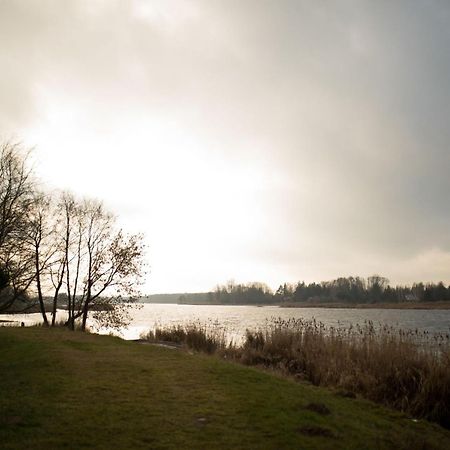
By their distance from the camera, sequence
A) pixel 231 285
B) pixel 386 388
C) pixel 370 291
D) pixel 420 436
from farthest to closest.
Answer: pixel 231 285 → pixel 370 291 → pixel 386 388 → pixel 420 436

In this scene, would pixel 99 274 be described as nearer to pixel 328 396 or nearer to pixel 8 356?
pixel 8 356

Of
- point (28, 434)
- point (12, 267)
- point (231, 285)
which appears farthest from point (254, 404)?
point (231, 285)

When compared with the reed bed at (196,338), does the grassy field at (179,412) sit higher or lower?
higher

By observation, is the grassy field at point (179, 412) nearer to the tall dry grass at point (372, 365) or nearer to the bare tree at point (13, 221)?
the tall dry grass at point (372, 365)

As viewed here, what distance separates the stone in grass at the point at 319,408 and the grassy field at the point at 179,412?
2 centimetres

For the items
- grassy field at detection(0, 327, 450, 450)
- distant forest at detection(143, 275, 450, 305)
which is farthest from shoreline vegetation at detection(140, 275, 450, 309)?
grassy field at detection(0, 327, 450, 450)

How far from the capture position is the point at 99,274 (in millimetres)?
26641

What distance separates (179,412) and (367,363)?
23.4 feet

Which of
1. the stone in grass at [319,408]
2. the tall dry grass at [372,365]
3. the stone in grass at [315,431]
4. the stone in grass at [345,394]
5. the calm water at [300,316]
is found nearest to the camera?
the stone in grass at [315,431]

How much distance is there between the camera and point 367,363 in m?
11.2

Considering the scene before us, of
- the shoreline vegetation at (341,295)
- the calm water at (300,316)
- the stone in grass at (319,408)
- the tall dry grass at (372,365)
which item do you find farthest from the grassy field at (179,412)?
the shoreline vegetation at (341,295)

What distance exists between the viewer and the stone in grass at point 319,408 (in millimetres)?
6363

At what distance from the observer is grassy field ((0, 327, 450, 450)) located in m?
4.87

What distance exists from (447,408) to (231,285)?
7050 inches
